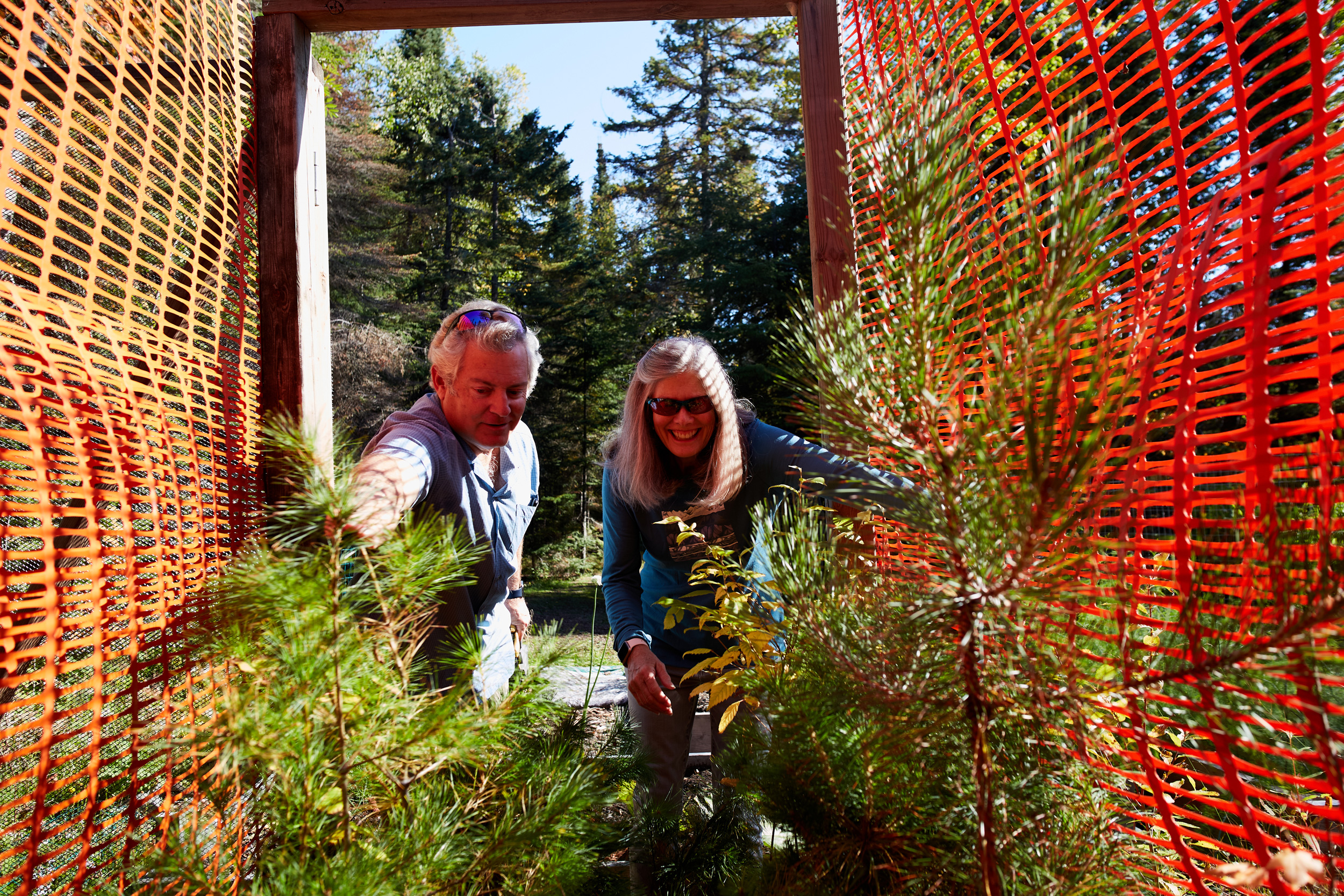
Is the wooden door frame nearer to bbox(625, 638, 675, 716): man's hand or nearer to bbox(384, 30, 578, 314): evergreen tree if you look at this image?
bbox(625, 638, 675, 716): man's hand

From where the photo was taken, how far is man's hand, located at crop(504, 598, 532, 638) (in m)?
2.82

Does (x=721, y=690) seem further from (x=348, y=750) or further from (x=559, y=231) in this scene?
(x=559, y=231)

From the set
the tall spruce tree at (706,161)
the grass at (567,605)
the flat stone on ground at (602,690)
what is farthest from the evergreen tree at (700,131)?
the flat stone on ground at (602,690)

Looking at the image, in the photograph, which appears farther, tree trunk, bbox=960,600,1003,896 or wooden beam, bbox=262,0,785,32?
wooden beam, bbox=262,0,785,32

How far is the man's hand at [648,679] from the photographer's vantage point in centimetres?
213

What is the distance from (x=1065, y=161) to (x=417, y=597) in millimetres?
897

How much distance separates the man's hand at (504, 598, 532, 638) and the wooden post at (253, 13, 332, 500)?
1086mm

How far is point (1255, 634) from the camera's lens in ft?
1.77

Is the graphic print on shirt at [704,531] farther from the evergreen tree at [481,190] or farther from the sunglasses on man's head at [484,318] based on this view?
the evergreen tree at [481,190]

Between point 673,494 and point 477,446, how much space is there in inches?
25.7

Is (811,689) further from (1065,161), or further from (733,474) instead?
(733,474)

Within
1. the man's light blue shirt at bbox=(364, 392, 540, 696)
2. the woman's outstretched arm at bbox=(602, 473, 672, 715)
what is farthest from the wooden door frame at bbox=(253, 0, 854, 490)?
the woman's outstretched arm at bbox=(602, 473, 672, 715)

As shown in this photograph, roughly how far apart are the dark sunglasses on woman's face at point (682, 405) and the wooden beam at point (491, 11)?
1.10m

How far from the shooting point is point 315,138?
2.22 metres
